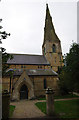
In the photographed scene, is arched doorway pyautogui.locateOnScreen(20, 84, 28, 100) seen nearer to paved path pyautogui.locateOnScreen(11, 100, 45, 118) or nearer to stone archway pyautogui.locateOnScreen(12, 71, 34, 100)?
stone archway pyautogui.locateOnScreen(12, 71, 34, 100)

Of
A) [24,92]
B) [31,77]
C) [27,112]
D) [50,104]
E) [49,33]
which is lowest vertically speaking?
[24,92]

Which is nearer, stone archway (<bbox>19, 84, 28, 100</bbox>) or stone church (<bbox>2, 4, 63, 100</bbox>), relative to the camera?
stone church (<bbox>2, 4, 63, 100</bbox>)

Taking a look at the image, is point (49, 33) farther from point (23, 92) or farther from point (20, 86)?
point (23, 92)

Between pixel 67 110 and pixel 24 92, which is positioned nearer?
pixel 67 110

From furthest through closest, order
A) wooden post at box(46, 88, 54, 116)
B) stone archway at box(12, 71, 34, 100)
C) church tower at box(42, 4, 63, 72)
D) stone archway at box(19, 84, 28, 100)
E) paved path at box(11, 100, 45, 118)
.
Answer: church tower at box(42, 4, 63, 72), stone archway at box(19, 84, 28, 100), stone archway at box(12, 71, 34, 100), paved path at box(11, 100, 45, 118), wooden post at box(46, 88, 54, 116)

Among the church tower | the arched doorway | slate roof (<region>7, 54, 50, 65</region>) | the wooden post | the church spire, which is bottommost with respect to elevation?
the arched doorway

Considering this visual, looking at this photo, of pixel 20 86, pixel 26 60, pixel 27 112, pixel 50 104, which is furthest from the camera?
pixel 26 60

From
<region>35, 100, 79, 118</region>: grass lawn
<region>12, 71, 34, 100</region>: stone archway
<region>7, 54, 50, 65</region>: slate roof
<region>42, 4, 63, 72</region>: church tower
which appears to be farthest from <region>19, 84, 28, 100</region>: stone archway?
<region>42, 4, 63, 72</region>: church tower

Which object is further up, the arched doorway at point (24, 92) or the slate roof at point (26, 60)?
the slate roof at point (26, 60)

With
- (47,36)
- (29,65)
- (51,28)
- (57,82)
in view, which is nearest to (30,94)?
(57,82)

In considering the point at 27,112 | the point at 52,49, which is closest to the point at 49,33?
the point at 52,49

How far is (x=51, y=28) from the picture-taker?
40656mm

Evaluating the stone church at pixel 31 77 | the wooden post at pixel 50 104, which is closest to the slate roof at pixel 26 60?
the stone church at pixel 31 77

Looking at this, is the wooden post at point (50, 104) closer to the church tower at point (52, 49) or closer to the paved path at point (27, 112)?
the paved path at point (27, 112)
